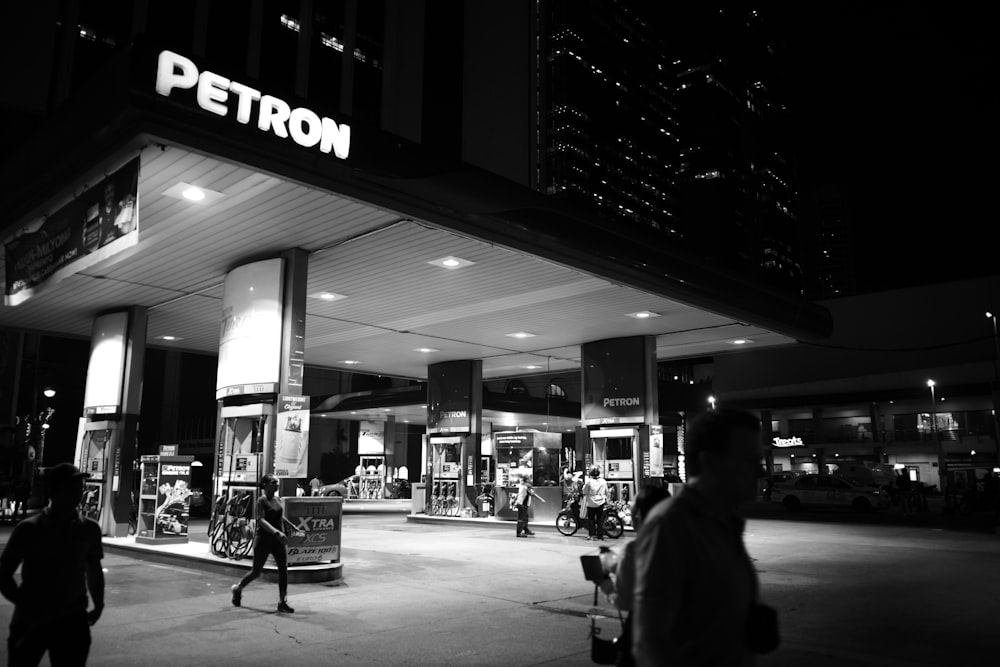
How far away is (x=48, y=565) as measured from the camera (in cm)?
381

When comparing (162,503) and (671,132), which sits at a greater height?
(671,132)

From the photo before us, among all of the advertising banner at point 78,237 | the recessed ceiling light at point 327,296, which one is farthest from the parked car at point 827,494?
the advertising banner at point 78,237

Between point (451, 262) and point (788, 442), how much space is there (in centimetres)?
4046

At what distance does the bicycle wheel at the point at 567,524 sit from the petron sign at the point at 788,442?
3187cm

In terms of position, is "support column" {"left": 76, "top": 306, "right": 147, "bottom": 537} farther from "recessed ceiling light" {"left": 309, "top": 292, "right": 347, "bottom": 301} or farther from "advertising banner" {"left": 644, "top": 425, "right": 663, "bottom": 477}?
"advertising banner" {"left": 644, "top": 425, "right": 663, "bottom": 477}

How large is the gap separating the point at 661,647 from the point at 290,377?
1097cm

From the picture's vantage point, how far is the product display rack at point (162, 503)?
49.3 feet

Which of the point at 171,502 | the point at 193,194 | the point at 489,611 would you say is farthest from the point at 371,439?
the point at 489,611

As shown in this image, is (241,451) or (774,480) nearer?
(241,451)

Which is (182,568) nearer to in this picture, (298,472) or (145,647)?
(298,472)

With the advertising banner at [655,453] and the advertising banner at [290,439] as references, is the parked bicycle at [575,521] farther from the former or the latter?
the advertising banner at [290,439]

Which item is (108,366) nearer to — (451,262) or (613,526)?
(451,262)

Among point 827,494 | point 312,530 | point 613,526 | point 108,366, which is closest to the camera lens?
point 312,530

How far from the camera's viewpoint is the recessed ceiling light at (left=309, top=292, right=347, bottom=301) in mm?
15992
